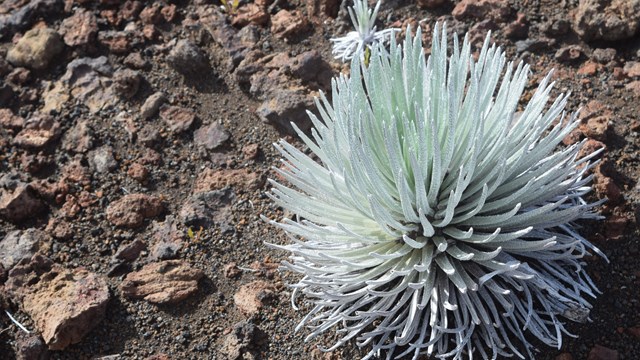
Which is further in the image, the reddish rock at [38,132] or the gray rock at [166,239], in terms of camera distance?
the reddish rock at [38,132]

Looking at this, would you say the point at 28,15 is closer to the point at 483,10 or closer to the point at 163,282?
Result: the point at 163,282

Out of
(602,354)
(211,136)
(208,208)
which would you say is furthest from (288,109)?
(602,354)

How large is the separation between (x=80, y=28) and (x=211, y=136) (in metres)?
0.77

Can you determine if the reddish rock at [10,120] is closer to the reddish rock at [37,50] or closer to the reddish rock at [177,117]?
the reddish rock at [37,50]

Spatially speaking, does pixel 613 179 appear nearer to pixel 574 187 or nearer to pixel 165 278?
pixel 574 187

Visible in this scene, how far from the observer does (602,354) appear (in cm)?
174

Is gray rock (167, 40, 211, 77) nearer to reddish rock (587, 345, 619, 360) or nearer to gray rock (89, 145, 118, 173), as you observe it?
gray rock (89, 145, 118, 173)

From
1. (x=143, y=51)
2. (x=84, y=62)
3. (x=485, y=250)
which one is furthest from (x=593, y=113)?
(x=84, y=62)

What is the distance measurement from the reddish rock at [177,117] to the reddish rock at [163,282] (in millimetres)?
528

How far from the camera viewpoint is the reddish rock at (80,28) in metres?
2.73

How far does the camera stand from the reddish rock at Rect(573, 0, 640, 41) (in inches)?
89.4

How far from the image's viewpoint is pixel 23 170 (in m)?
2.44

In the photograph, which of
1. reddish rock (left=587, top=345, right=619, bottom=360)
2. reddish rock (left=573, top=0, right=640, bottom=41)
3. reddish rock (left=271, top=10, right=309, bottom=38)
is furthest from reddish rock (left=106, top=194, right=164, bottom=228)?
reddish rock (left=573, top=0, right=640, bottom=41)

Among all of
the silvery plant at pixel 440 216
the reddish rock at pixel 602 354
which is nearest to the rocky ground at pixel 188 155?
the reddish rock at pixel 602 354
